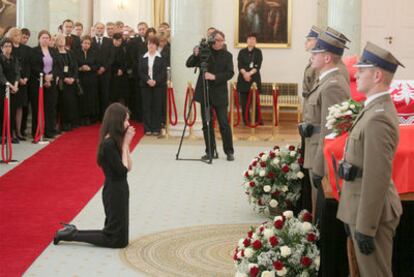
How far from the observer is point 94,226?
952 cm

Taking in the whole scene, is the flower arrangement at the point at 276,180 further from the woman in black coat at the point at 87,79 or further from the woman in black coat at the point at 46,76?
the woman in black coat at the point at 87,79

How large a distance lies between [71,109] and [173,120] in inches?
82.8

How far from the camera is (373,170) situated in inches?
205

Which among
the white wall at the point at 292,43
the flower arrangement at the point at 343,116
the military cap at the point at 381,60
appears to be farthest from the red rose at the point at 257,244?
the white wall at the point at 292,43

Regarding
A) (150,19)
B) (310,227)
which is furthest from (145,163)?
(150,19)

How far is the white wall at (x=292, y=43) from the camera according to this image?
Answer: 20359mm

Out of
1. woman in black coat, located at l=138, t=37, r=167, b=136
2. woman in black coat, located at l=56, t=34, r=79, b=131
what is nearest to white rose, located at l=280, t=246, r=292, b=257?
woman in black coat, located at l=138, t=37, r=167, b=136

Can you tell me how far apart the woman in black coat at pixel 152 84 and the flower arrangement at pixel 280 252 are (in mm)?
10846

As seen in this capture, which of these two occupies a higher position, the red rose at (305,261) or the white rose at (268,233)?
the white rose at (268,233)

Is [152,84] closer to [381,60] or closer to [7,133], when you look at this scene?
[7,133]

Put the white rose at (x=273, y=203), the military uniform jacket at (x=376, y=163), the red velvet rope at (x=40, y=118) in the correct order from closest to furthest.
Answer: the military uniform jacket at (x=376, y=163), the white rose at (x=273, y=203), the red velvet rope at (x=40, y=118)

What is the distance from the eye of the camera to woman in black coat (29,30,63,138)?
644 inches

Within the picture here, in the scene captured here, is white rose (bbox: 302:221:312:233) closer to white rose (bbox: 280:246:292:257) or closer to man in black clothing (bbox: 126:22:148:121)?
white rose (bbox: 280:246:292:257)

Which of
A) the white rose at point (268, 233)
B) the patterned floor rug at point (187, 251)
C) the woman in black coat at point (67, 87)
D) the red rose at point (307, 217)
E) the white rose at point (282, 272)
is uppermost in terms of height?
the woman in black coat at point (67, 87)
